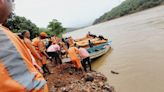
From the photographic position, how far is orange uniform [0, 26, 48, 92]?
1.18 m

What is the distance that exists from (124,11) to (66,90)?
78.1 m

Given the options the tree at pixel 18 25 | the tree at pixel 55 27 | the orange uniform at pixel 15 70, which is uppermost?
the orange uniform at pixel 15 70

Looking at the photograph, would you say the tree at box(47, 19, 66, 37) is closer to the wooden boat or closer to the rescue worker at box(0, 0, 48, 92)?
the wooden boat

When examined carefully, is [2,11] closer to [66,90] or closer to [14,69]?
[14,69]

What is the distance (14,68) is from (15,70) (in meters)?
0.01

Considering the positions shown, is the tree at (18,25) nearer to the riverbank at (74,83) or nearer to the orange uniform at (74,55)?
the orange uniform at (74,55)

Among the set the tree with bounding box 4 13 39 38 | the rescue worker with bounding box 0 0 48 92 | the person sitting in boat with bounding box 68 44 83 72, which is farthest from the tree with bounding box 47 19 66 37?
the rescue worker with bounding box 0 0 48 92

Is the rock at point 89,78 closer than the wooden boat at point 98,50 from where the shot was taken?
Yes

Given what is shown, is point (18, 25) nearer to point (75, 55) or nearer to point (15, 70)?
point (75, 55)

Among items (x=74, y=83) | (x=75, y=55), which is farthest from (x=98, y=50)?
(x=74, y=83)

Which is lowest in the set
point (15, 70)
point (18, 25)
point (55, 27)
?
point (55, 27)

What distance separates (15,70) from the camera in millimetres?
1213

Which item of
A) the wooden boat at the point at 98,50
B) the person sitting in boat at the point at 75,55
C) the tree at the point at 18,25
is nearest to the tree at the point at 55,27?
the tree at the point at 18,25

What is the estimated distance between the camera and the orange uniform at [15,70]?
118cm
